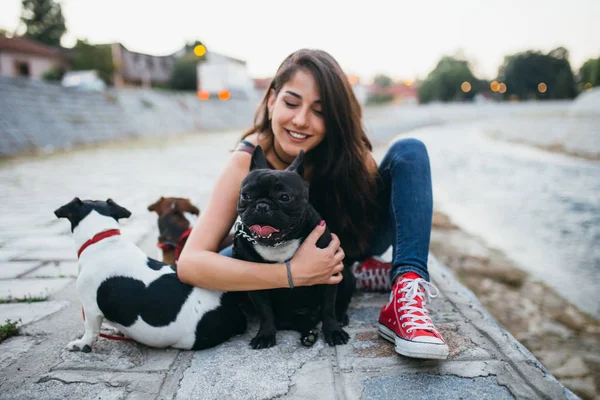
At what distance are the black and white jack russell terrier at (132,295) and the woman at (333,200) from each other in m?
0.12

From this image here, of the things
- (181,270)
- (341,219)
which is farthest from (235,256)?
(341,219)

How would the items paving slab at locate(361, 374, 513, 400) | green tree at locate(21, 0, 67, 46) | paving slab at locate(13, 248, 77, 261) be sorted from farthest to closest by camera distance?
1. green tree at locate(21, 0, 67, 46)
2. paving slab at locate(13, 248, 77, 261)
3. paving slab at locate(361, 374, 513, 400)

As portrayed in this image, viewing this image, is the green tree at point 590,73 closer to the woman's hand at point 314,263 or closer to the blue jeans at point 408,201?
the blue jeans at point 408,201

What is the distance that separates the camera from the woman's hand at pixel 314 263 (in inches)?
79.9

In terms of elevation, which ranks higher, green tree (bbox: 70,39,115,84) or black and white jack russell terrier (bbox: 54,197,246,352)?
green tree (bbox: 70,39,115,84)

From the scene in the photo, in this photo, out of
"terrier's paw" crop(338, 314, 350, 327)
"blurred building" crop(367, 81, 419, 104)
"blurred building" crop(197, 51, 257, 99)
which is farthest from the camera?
"blurred building" crop(367, 81, 419, 104)

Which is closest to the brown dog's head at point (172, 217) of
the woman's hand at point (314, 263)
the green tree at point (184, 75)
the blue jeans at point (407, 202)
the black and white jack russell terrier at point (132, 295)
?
the blue jeans at point (407, 202)

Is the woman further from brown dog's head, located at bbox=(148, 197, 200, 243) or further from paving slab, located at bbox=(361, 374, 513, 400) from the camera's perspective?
brown dog's head, located at bbox=(148, 197, 200, 243)

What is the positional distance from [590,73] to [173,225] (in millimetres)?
96083

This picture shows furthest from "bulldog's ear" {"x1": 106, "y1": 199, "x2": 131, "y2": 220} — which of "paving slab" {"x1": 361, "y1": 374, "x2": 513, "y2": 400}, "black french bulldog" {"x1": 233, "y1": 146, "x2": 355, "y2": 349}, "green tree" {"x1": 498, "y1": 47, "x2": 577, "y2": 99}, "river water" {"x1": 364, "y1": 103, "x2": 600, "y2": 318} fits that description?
"green tree" {"x1": 498, "y1": 47, "x2": 577, "y2": 99}

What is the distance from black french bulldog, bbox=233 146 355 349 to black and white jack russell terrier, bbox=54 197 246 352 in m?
0.25

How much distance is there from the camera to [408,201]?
2441mm

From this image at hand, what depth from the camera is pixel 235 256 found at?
2.17m

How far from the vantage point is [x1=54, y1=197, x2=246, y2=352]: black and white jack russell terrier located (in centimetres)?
190
